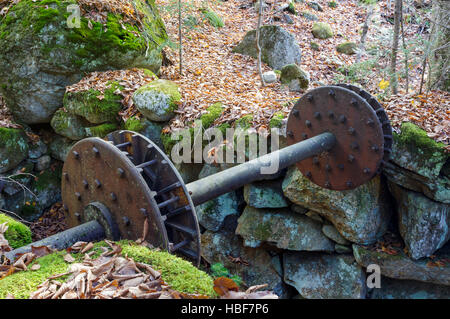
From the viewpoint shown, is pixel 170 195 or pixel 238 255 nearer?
pixel 170 195

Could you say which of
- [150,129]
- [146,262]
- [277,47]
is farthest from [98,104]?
[146,262]

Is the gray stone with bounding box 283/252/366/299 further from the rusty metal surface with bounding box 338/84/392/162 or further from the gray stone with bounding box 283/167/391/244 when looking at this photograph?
the rusty metal surface with bounding box 338/84/392/162

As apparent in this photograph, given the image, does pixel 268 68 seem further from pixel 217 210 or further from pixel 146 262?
pixel 146 262

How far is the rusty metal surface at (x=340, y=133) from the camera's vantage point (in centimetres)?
367

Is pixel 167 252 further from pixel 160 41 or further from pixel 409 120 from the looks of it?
pixel 160 41

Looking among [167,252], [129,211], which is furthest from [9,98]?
[167,252]

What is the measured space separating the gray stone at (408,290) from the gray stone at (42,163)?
6.69 m

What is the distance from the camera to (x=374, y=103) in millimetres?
3910

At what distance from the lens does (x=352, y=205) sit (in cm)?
459

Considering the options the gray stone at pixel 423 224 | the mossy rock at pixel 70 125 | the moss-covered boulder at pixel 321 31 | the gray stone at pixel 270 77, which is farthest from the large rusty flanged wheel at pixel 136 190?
the moss-covered boulder at pixel 321 31

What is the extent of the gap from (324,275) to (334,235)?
62 cm

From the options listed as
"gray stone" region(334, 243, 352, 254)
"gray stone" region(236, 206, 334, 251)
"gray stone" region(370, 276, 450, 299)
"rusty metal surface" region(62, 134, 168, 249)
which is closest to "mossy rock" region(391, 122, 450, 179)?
"gray stone" region(334, 243, 352, 254)

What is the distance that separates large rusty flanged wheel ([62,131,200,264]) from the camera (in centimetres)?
257

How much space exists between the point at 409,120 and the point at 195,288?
375cm
